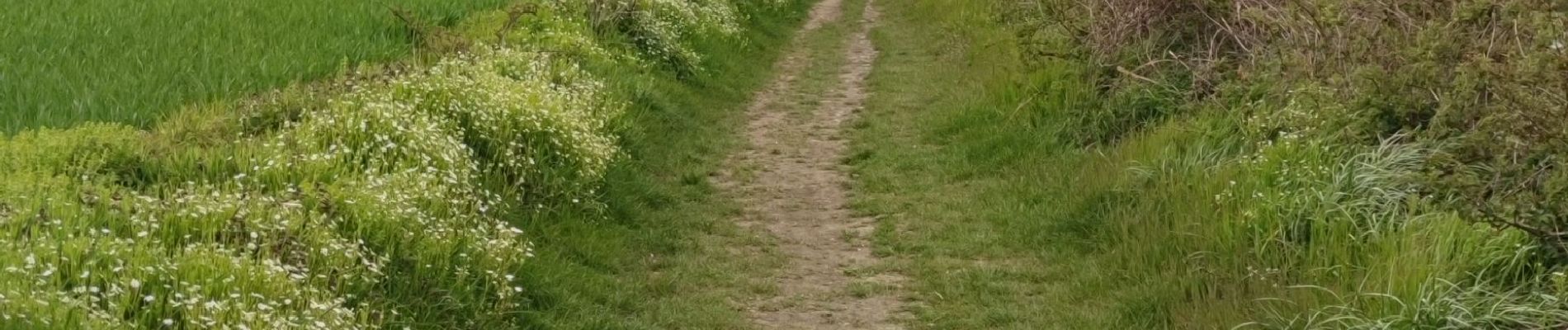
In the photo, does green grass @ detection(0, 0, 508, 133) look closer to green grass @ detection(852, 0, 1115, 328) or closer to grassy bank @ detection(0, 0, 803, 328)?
grassy bank @ detection(0, 0, 803, 328)

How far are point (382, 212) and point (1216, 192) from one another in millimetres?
4104

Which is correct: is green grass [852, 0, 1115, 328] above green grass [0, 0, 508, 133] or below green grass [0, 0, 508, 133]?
below

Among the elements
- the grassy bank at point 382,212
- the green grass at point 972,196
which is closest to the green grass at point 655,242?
the grassy bank at point 382,212

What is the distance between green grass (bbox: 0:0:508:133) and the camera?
24.8 feet

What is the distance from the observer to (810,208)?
9.02m

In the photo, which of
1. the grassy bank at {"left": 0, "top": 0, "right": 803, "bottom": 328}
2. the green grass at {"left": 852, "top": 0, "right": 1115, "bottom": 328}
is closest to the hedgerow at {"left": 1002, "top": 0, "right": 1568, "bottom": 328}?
the green grass at {"left": 852, "top": 0, "right": 1115, "bottom": 328}

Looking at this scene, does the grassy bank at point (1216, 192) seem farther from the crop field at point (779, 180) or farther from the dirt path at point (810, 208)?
the dirt path at point (810, 208)

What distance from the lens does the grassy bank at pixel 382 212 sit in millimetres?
4828

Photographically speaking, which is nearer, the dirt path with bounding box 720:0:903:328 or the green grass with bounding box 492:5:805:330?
the green grass with bounding box 492:5:805:330

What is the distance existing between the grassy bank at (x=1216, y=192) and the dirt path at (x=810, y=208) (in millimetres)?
223

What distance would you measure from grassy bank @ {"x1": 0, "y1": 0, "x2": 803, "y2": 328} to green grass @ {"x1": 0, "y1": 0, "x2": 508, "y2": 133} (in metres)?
0.41

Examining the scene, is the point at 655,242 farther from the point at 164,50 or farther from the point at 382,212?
the point at 164,50

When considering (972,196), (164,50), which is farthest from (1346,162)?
(164,50)

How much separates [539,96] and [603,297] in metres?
2.65
